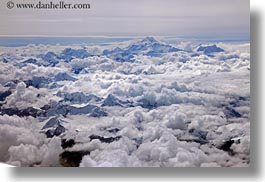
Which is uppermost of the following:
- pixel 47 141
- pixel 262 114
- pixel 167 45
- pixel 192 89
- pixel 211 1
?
pixel 211 1

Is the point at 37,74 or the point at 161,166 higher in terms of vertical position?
the point at 37,74

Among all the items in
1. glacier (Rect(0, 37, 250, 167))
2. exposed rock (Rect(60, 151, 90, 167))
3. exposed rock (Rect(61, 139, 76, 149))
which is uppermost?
glacier (Rect(0, 37, 250, 167))

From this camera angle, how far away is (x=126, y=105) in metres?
2.34

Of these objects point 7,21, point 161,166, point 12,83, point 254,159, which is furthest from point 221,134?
point 7,21

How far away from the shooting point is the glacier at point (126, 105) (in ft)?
7.58

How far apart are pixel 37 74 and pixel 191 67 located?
889mm

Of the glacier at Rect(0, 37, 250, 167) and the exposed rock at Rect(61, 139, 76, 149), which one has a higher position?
the glacier at Rect(0, 37, 250, 167)

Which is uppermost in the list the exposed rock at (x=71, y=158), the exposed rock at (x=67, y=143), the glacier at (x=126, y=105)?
the glacier at (x=126, y=105)

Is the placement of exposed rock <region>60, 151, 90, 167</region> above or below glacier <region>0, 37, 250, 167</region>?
below

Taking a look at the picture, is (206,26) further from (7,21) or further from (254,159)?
(7,21)

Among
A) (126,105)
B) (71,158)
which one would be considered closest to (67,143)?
(71,158)

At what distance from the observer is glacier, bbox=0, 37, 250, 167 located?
7.58ft

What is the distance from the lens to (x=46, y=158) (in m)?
2.30

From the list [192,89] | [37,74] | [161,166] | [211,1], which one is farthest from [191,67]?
[37,74]
